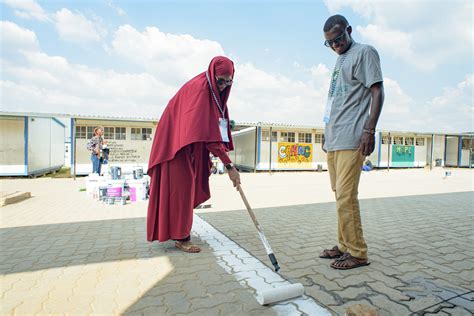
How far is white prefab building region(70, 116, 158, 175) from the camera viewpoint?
14133 millimetres

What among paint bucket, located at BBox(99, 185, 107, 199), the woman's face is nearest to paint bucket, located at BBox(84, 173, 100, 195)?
paint bucket, located at BBox(99, 185, 107, 199)

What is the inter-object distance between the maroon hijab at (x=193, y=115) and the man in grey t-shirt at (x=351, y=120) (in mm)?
1042

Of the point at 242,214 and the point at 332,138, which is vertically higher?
the point at 332,138

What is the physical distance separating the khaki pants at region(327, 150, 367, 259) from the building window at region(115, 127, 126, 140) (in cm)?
1425

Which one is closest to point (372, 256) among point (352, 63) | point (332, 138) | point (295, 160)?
point (332, 138)

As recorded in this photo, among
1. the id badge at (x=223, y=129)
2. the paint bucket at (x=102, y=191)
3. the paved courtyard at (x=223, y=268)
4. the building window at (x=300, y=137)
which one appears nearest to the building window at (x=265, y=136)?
the building window at (x=300, y=137)

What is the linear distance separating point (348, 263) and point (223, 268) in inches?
42.8

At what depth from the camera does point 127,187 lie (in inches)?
Answer: 259

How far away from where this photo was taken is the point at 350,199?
101 inches

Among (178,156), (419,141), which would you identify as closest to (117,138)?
(178,156)

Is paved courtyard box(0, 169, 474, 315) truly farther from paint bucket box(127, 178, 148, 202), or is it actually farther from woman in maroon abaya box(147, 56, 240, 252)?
paint bucket box(127, 178, 148, 202)

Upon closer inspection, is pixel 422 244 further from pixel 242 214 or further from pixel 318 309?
pixel 242 214

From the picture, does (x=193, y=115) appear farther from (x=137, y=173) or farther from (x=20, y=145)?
(x=20, y=145)

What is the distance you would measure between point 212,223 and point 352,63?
2.95 metres
